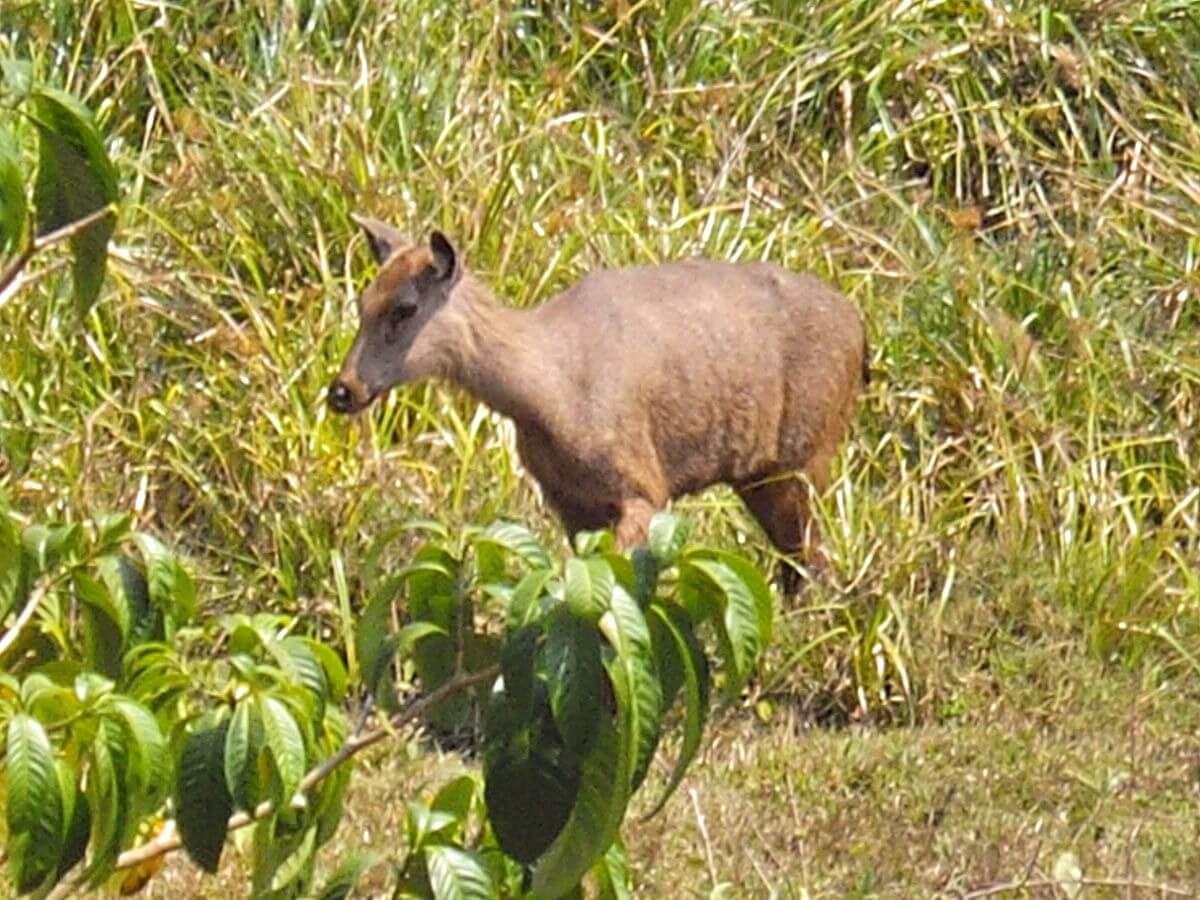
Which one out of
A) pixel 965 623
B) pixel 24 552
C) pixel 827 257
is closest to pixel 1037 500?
pixel 965 623

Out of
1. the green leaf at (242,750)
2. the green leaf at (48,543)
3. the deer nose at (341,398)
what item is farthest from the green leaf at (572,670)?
the deer nose at (341,398)

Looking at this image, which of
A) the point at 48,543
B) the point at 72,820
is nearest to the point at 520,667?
the point at 72,820

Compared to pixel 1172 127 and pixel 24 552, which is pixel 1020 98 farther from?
pixel 24 552

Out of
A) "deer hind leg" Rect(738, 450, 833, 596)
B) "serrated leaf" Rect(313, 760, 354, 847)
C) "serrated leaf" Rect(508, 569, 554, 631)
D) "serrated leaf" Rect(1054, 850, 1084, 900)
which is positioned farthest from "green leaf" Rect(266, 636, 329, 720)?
"deer hind leg" Rect(738, 450, 833, 596)

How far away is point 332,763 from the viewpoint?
3672 millimetres

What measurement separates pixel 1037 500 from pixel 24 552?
5.96m

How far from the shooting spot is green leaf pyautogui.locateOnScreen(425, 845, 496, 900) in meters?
3.48

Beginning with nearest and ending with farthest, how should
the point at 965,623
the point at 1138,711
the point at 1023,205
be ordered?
the point at 1138,711, the point at 965,623, the point at 1023,205

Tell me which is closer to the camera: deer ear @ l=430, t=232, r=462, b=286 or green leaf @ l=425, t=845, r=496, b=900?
green leaf @ l=425, t=845, r=496, b=900

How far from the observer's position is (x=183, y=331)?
9.74 m

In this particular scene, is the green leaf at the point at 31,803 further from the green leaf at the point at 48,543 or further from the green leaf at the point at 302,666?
the green leaf at the point at 48,543

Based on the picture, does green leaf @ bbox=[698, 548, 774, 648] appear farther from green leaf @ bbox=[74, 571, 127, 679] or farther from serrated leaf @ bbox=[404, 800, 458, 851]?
green leaf @ bbox=[74, 571, 127, 679]

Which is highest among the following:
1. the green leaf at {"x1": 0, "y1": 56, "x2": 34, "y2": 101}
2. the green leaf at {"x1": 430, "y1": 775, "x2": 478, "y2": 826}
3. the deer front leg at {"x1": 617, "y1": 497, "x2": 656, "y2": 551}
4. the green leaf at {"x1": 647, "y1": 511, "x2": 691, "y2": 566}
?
the green leaf at {"x1": 0, "y1": 56, "x2": 34, "y2": 101}

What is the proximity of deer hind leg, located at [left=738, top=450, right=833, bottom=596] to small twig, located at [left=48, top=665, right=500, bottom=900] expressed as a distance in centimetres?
524
